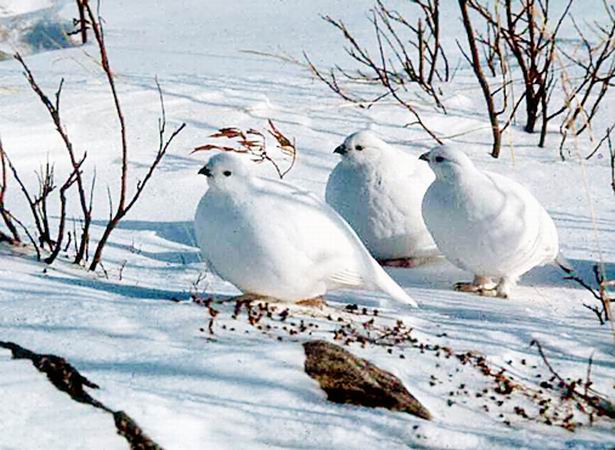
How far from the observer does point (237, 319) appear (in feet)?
8.77

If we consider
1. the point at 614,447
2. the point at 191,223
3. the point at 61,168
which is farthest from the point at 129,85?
the point at 614,447

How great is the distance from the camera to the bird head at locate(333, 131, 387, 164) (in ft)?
12.4

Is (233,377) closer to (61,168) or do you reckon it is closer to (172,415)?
(172,415)

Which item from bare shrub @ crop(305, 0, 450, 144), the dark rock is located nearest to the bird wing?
the dark rock

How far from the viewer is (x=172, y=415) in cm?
217

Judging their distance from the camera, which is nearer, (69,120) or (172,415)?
(172,415)

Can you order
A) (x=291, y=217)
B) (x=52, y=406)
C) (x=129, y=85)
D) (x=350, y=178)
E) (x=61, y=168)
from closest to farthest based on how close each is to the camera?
(x=52, y=406) < (x=291, y=217) < (x=350, y=178) < (x=61, y=168) < (x=129, y=85)

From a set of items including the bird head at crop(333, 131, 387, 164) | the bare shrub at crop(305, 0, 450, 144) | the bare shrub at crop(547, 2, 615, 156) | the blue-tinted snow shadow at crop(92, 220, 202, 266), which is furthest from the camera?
the bare shrub at crop(305, 0, 450, 144)

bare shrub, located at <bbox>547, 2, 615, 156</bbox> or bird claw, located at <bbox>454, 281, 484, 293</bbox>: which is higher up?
bare shrub, located at <bbox>547, 2, 615, 156</bbox>

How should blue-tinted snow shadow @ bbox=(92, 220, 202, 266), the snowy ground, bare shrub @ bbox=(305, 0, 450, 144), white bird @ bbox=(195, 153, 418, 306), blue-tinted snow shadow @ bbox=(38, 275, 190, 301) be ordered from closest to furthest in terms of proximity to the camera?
the snowy ground
white bird @ bbox=(195, 153, 418, 306)
blue-tinted snow shadow @ bbox=(38, 275, 190, 301)
blue-tinted snow shadow @ bbox=(92, 220, 202, 266)
bare shrub @ bbox=(305, 0, 450, 144)

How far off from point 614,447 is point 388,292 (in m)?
0.91

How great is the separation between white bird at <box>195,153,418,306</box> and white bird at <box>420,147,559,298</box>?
0.58m

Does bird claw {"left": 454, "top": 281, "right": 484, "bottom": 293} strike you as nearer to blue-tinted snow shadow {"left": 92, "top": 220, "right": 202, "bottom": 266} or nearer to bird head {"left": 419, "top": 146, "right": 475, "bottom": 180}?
bird head {"left": 419, "top": 146, "right": 475, "bottom": 180}

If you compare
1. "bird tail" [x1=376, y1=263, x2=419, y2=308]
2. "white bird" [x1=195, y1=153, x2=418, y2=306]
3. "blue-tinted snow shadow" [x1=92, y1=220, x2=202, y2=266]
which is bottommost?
"blue-tinted snow shadow" [x1=92, y1=220, x2=202, y2=266]
